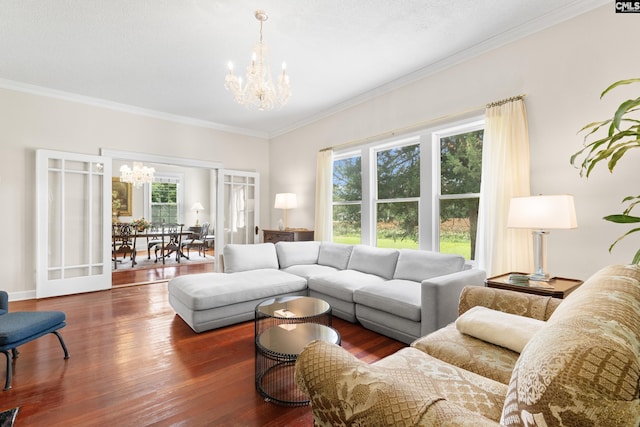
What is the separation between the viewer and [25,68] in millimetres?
3566

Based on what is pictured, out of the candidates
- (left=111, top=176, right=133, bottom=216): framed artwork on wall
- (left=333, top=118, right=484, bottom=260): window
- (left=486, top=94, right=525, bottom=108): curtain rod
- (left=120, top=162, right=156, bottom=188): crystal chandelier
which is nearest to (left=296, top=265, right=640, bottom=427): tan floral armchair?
(left=486, top=94, right=525, bottom=108): curtain rod

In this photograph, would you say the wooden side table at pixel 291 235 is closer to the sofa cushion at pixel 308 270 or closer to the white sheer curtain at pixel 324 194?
the white sheer curtain at pixel 324 194

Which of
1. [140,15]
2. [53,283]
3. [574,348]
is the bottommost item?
[53,283]

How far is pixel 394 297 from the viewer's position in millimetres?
2660

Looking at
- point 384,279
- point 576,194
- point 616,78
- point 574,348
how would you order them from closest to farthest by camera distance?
point 574,348 → point 616,78 → point 576,194 → point 384,279

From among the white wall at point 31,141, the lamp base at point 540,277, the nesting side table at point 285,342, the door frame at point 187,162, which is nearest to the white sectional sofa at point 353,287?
the lamp base at point 540,277

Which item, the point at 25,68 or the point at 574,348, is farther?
the point at 25,68

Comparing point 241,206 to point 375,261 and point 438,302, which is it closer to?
point 375,261

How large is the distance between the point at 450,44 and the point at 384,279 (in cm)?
268

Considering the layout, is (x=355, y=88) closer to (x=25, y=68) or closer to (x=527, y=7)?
(x=527, y=7)

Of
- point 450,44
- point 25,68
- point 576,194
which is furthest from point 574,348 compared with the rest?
point 25,68

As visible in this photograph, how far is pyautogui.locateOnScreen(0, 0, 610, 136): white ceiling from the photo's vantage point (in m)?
2.52

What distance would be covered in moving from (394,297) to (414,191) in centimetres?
176

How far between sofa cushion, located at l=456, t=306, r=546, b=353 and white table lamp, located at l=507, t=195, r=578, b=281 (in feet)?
2.96
